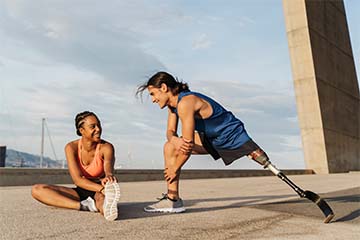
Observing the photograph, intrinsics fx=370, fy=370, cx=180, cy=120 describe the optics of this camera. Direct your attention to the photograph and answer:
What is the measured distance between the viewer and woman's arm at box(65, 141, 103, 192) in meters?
2.41

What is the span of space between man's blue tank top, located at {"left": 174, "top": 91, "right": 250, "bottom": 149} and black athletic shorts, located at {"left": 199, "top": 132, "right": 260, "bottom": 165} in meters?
0.03

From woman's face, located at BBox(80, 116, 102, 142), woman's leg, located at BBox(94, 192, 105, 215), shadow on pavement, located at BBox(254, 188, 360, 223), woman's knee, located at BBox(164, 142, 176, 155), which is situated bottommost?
shadow on pavement, located at BBox(254, 188, 360, 223)

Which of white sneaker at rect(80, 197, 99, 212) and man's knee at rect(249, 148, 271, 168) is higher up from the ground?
man's knee at rect(249, 148, 271, 168)

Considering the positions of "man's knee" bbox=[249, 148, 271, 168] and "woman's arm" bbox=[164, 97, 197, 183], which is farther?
"man's knee" bbox=[249, 148, 271, 168]

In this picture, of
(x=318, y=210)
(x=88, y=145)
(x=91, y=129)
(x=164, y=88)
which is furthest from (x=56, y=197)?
(x=318, y=210)

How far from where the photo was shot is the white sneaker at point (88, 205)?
251 centimetres

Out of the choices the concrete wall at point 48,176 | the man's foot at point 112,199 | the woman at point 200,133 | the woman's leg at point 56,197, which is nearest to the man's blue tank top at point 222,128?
the woman at point 200,133

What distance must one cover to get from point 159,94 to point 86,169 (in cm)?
72

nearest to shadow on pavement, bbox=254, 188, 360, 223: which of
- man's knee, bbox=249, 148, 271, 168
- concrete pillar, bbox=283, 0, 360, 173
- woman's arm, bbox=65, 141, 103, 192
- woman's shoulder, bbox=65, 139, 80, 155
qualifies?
man's knee, bbox=249, 148, 271, 168

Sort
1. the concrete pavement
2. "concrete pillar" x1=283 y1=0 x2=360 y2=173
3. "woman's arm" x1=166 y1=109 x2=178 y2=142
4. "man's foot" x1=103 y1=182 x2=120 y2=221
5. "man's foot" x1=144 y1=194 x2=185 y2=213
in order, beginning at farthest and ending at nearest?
"concrete pillar" x1=283 y1=0 x2=360 y2=173, "woman's arm" x1=166 y1=109 x2=178 y2=142, "man's foot" x1=144 y1=194 x2=185 y2=213, "man's foot" x1=103 y1=182 x2=120 y2=221, the concrete pavement

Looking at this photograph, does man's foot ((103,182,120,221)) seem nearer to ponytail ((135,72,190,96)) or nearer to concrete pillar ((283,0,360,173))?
ponytail ((135,72,190,96))

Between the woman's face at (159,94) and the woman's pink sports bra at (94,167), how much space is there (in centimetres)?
51

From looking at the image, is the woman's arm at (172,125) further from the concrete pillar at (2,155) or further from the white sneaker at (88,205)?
the concrete pillar at (2,155)

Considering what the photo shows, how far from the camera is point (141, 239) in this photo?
1.73 metres
